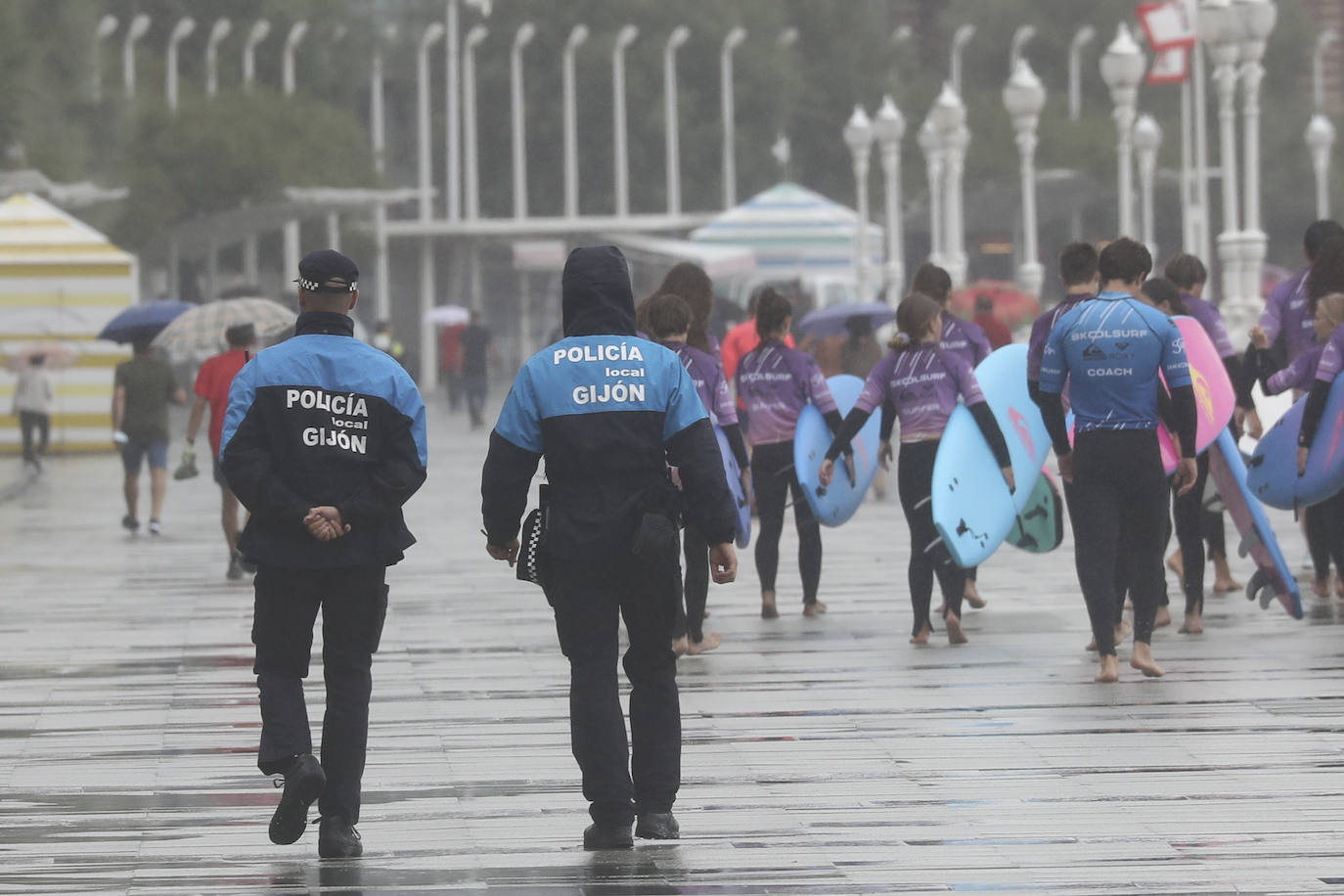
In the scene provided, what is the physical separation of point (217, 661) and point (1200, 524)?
4586 mm

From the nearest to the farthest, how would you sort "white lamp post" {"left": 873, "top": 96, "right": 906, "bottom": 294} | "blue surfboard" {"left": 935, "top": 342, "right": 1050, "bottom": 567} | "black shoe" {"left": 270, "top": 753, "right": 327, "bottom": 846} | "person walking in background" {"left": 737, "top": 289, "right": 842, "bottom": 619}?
"black shoe" {"left": 270, "top": 753, "right": 327, "bottom": 846}
"blue surfboard" {"left": 935, "top": 342, "right": 1050, "bottom": 567}
"person walking in background" {"left": 737, "top": 289, "right": 842, "bottom": 619}
"white lamp post" {"left": 873, "top": 96, "right": 906, "bottom": 294}

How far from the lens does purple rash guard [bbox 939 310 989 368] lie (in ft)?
44.7

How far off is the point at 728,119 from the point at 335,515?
6678cm

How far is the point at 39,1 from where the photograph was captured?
45.4m

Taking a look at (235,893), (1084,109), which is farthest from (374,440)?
(1084,109)

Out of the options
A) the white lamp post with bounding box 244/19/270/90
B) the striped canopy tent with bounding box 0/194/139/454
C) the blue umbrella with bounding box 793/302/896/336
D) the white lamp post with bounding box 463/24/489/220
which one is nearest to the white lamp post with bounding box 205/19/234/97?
the white lamp post with bounding box 244/19/270/90

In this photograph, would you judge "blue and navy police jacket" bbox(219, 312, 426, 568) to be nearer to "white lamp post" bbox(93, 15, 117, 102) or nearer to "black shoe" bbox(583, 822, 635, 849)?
"black shoe" bbox(583, 822, 635, 849)

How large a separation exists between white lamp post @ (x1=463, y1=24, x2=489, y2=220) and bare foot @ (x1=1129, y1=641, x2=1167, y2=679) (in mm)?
58697

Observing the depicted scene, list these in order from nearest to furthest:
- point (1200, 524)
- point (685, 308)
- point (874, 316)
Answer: point (685, 308), point (1200, 524), point (874, 316)

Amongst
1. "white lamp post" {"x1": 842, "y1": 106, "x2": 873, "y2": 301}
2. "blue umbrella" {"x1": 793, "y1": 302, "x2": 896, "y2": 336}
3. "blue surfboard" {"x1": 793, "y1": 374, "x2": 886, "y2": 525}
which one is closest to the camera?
"blue surfboard" {"x1": 793, "y1": 374, "x2": 886, "y2": 525}

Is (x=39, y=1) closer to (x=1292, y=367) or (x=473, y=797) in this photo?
(x=1292, y=367)

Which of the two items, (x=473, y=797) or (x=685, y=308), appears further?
(x=685, y=308)

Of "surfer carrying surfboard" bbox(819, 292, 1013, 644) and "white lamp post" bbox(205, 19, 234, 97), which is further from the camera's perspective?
"white lamp post" bbox(205, 19, 234, 97)

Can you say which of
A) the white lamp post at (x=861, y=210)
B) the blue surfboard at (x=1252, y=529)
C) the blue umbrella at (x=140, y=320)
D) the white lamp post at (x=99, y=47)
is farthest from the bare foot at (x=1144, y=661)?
the white lamp post at (x=99, y=47)
